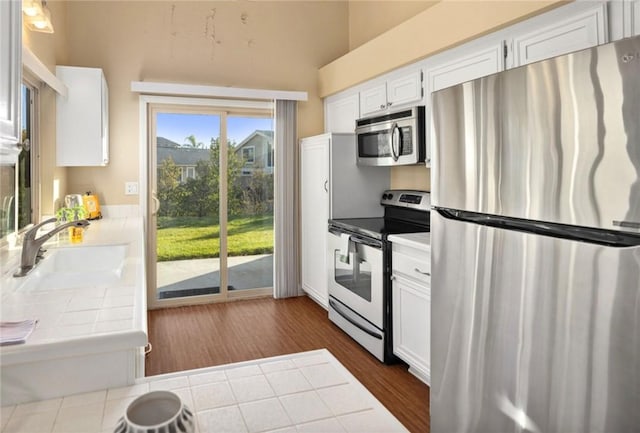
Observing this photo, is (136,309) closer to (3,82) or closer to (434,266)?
(3,82)

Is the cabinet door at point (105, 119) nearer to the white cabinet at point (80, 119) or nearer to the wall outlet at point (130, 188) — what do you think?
the white cabinet at point (80, 119)

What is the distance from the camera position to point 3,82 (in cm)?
120

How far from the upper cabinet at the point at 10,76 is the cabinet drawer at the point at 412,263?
2031mm

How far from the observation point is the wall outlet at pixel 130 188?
418 cm

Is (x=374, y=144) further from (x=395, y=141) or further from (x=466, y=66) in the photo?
(x=466, y=66)

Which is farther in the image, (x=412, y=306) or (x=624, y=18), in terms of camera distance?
(x=412, y=306)

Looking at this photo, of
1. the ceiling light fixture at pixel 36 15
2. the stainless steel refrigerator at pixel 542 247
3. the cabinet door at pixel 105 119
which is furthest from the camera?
the cabinet door at pixel 105 119

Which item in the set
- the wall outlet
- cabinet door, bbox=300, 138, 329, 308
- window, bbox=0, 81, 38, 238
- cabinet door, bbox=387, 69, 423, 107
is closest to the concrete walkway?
cabinet door, bbox=300, 138, 329, 308

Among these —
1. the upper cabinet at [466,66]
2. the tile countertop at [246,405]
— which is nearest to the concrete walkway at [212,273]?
the upper cabinet at [466,66]

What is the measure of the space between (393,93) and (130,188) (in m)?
2.51

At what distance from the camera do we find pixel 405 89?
133 inches

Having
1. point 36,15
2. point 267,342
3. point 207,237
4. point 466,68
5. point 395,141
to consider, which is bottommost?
point 267,342

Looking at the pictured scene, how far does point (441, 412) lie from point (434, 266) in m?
0.58

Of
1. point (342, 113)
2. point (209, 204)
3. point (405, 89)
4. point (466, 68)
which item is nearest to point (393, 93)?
point (405, 89)
